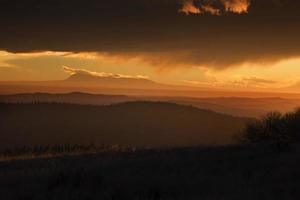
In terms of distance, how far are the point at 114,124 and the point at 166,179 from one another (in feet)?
457

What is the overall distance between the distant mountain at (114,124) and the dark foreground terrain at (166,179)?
103498mm

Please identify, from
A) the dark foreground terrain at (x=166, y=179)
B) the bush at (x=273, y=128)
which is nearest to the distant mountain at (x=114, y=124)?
the bush at (x=273, y=128)

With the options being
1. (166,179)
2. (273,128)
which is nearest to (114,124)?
(273,128)

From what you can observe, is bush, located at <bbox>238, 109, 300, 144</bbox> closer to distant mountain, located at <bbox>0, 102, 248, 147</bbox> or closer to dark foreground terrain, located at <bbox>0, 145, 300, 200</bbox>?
dark foreground terrain, located at <bbox>0, 145, 300, 200</bbox>

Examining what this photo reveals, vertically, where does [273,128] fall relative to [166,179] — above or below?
below

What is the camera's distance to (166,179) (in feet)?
40.0

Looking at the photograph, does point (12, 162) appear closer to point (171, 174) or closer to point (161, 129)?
point (171, 174)

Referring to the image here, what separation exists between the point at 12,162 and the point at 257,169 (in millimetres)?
8307

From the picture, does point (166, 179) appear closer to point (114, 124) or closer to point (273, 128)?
point (273, 128)

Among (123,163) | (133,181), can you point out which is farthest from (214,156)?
(133,181)

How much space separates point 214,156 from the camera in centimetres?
1756

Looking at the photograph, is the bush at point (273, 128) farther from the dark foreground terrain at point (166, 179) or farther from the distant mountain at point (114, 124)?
the distant mountain at point (114, 124)

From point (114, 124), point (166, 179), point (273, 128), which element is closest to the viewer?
point (166, 179)

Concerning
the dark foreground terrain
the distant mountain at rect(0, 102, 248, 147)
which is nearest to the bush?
the dark foreground terrain
